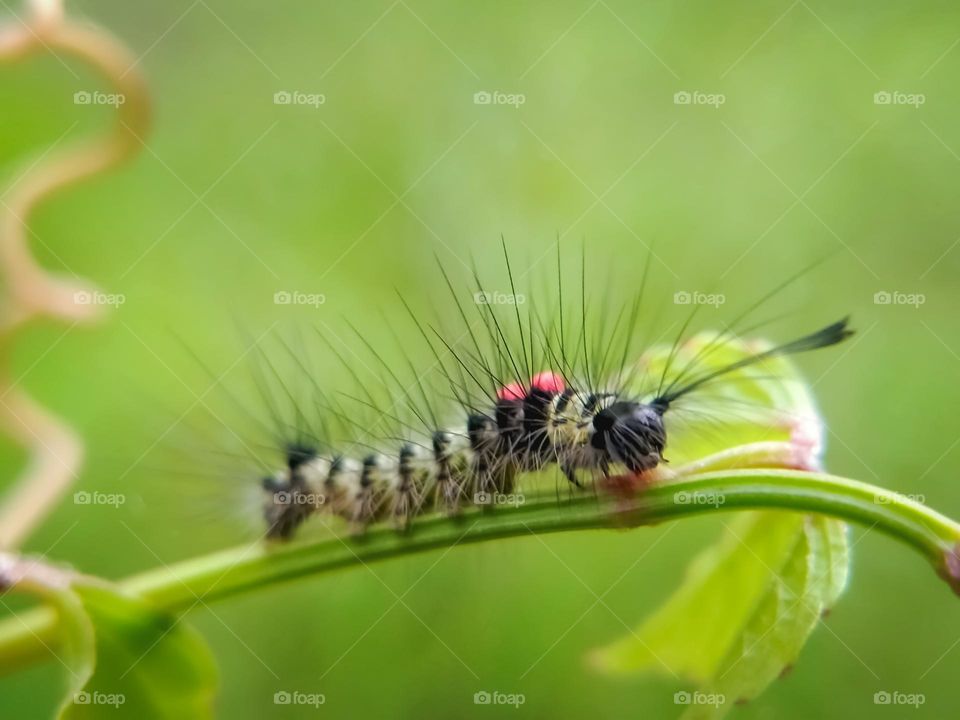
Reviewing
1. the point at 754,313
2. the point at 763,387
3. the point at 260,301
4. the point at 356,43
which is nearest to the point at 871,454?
the point at 754,313

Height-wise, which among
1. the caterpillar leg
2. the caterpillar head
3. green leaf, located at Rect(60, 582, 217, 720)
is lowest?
green leaf, located at Rect(60, 582, 217, 720)

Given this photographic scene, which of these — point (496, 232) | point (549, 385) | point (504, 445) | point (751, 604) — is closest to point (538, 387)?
Answer: point (549, 385)

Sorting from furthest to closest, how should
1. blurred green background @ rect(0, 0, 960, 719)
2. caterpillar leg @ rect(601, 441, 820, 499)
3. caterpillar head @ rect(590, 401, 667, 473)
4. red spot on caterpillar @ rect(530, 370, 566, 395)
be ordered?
blurred green background @ rect(0, 0, 960, 719), red spot on caterpillar @ rect(530, 370, 566, 395), caterpillar head @ rect(590, 401, 667, 473), caterpillar leg @ rect(601, 441, 820, 499)

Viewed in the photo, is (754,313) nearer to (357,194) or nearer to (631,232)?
(631,232)

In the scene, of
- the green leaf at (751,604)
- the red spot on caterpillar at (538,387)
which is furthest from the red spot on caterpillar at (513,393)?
the green leaf at (751,604)

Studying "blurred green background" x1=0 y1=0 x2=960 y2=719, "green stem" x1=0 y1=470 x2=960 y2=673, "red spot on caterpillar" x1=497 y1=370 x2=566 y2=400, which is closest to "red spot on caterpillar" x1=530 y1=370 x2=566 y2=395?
"red spot on caterpillar" x1=497 y1=370 x2=566 y2=400

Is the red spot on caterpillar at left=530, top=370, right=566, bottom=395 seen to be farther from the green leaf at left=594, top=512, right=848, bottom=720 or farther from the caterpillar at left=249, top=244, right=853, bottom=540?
the green leaf at left=594, top=512, right=848, bottom=720

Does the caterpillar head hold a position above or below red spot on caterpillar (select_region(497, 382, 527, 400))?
below

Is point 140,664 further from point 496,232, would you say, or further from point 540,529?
point 496,232
